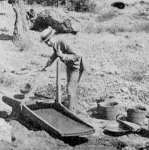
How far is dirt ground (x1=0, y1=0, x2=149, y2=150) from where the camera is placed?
9.71 meters

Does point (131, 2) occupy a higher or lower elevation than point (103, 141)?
higher

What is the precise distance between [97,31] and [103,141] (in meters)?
11.2

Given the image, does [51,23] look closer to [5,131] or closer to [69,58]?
[69,58]

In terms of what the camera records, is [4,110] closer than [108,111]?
No

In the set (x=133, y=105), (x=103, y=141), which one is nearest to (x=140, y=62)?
(x=133, y=105)

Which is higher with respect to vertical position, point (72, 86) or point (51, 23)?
point (51, 23)

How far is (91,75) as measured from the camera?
1441 cm

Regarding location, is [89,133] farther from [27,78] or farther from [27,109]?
[27,78]

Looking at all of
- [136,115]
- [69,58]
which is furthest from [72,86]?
[136,115]

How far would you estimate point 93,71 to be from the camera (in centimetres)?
1491

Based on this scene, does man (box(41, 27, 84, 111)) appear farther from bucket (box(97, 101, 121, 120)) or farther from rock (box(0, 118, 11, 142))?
rock (box(0, 118, 11, 142))

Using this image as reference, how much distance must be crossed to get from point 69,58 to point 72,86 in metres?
0.81

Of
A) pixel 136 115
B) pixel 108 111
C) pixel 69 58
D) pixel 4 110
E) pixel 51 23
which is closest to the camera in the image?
pixel 69 58

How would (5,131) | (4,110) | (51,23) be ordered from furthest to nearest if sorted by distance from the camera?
1. (51,23)
2. (4,110)
3. (5,131)
